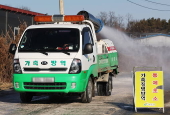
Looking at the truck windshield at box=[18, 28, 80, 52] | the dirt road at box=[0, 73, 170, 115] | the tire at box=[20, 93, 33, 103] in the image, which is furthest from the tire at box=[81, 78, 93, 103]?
the tire at box=[20, 93, 33, 103]

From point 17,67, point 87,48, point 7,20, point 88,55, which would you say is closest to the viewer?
point 17,67

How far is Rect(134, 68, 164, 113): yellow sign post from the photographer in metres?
10.7

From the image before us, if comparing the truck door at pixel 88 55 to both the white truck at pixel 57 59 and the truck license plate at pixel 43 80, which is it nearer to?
the white truck at pixel 57 59

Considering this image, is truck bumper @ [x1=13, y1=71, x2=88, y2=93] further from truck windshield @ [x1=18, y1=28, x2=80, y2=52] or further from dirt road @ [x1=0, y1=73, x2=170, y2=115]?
truck windshield @ [x1=18, y1=28, x2=80, y2=52]

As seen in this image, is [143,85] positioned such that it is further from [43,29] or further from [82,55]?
[43,29]

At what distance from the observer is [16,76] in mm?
11883

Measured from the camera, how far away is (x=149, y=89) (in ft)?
35.3

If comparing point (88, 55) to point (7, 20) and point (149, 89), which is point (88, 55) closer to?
point (149, 89)

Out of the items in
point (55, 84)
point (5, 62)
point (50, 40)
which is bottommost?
point (55, 84)

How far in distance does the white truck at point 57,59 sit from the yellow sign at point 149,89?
1766 mm

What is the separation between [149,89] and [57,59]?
2670 millimetres

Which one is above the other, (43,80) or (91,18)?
(91,18)

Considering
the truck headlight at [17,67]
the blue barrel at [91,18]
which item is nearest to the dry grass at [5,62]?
the blue barrel at [91,18]

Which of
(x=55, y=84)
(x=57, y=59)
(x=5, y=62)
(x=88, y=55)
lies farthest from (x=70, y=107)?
(x=5, y=62)
